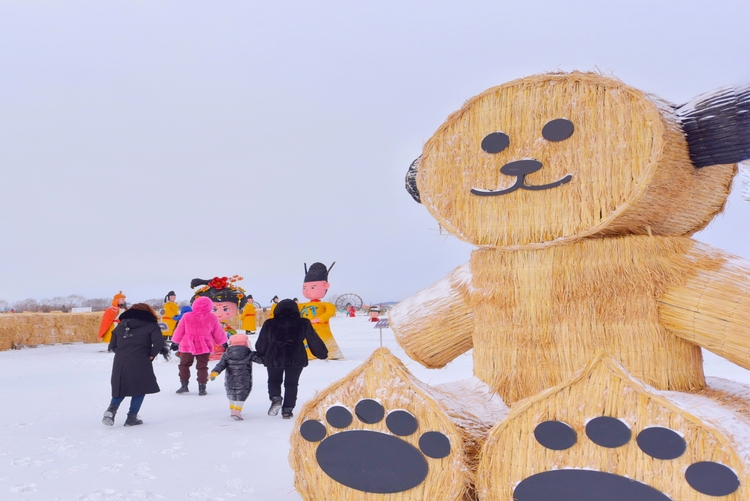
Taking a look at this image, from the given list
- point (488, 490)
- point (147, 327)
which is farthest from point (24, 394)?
point (488, 490)

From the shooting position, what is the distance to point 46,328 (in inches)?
674

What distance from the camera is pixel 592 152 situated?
220 centimetres

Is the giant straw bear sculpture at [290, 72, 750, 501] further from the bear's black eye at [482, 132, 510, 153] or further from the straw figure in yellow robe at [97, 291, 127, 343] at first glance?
the straw figure in yellow robe at [97, 291, 127, 343]

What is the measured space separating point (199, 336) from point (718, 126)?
20.9ft

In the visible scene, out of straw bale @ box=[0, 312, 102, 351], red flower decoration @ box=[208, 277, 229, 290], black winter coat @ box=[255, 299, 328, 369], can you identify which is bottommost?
straw bale @ box=[0, 312, 102, 351]

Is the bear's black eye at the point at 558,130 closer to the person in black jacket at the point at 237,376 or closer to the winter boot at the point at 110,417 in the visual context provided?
the person in black jacket at the point at 237,376

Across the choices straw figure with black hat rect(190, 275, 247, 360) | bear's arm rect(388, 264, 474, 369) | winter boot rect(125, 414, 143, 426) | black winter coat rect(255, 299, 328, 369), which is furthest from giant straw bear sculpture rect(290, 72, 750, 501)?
straw figure with black hat rect(190, 275, 247, 360)

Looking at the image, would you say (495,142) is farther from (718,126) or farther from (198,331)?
(198,331)

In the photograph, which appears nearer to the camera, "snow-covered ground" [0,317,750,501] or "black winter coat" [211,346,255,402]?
"snow-covered ground" [0,317,750,501]

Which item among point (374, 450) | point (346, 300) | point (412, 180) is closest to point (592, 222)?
point (412, 180)

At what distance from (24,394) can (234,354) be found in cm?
383

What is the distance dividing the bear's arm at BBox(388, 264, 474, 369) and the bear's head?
41 centimetres

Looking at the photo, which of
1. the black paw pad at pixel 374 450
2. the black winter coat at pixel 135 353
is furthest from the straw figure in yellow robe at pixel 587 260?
the black winter coat at pixel 135 353

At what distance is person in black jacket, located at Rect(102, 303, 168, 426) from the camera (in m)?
5.28
